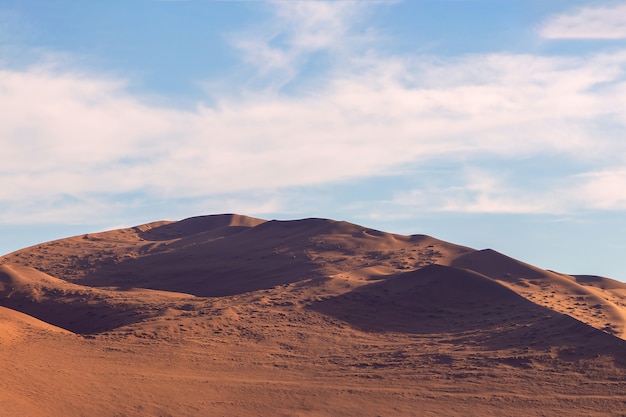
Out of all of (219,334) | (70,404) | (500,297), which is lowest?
(70,404)

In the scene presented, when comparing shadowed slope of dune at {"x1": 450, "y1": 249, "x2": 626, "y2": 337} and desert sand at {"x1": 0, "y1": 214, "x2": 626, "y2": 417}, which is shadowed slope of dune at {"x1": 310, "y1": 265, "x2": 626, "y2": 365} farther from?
shadowed slope of dune at {"x1": 450, "y1": 249, "x2": 626, "y2": 337}

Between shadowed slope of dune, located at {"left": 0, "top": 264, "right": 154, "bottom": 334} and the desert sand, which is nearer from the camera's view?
the desert sand

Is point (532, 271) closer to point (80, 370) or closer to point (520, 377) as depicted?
point (520, 377)

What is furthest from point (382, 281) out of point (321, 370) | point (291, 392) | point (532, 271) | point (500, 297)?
point (291, 392)

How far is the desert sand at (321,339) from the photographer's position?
24938 mm

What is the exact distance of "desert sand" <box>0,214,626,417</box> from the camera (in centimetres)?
2494

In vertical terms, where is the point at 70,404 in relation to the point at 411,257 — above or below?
below

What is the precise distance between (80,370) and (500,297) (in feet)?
57.9

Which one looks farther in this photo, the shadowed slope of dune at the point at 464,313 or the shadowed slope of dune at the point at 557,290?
the shadowed slope of dune at the point at 557,290

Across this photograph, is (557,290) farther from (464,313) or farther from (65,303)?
(65,303)

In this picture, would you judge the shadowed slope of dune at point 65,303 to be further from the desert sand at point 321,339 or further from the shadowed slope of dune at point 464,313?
the shadowed slope of dune at point 464,313

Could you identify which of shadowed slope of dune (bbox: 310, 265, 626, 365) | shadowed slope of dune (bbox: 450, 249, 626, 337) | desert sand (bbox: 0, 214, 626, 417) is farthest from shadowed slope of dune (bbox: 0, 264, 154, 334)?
shadowed slope of dune (bbox: 450, 249, 626, 337)

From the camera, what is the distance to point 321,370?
2831cm

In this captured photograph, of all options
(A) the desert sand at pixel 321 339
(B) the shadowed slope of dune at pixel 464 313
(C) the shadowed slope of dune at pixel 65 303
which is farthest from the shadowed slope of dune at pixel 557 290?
(C) the shadowed slope of dune at pixel 65 303
